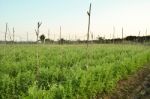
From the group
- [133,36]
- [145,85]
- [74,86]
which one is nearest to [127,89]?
[145,85]

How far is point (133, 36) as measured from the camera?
105 m

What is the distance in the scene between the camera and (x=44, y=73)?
1116 centimetres

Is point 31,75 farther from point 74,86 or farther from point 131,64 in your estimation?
point 131,64

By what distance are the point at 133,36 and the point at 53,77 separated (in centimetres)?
9585

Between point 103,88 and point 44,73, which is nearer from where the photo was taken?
point 44,73

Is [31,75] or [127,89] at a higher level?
[31,75]

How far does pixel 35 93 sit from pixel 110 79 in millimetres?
5613

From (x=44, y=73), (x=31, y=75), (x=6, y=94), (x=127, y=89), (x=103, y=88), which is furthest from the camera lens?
(x=127, y=89)

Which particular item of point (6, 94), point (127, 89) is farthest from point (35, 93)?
point (127, 89)

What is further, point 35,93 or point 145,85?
point 145,85

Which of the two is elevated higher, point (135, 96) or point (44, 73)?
point (44, 73)

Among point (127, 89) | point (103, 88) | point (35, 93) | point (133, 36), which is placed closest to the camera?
point (35, 93)

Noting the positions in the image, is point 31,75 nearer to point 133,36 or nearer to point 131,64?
point 131,64

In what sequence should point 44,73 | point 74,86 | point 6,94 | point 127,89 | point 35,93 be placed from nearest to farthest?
point 35,93, point 6,94, point 74,86, point 44,73, point 127,89
